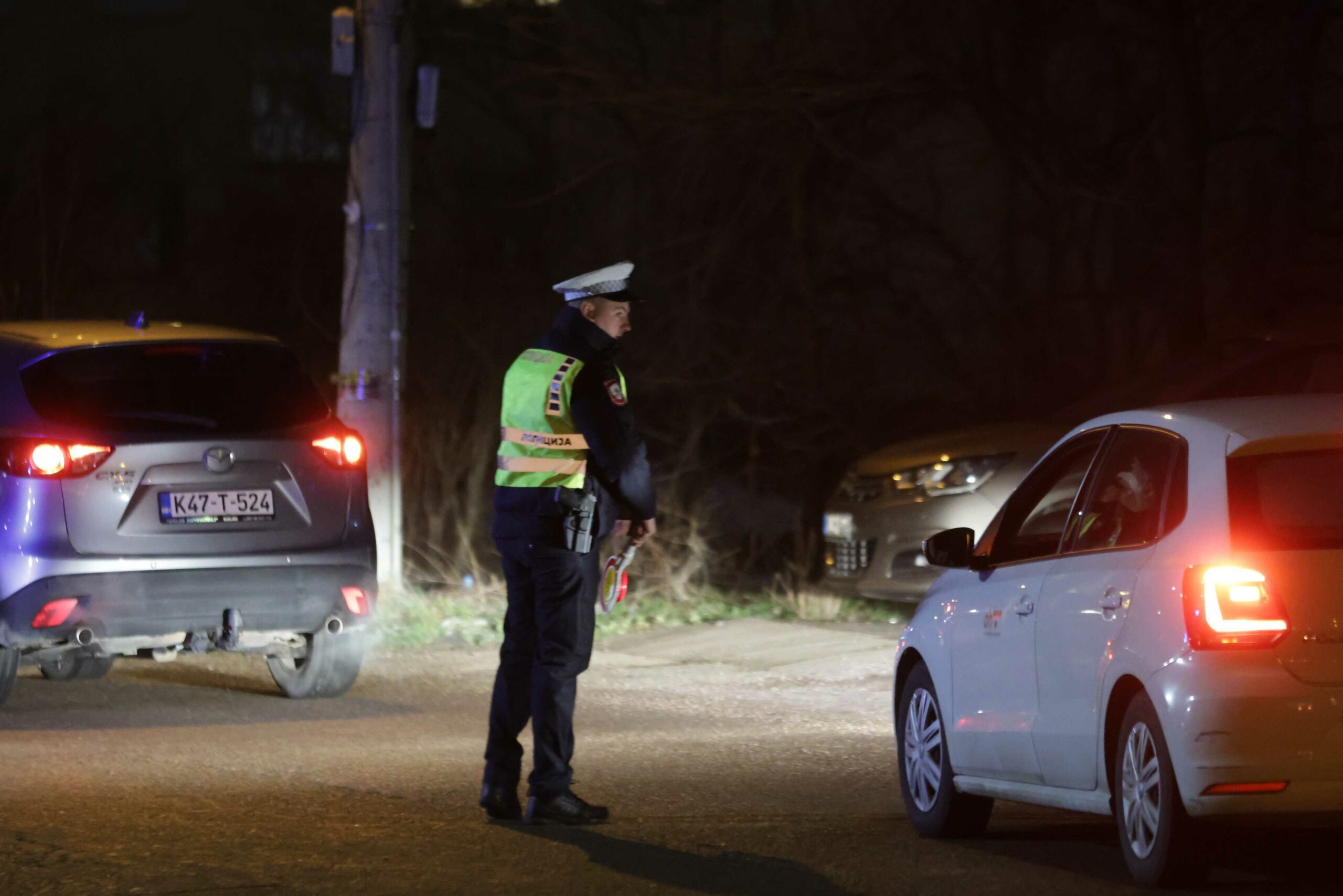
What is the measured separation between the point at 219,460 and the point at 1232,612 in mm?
5328

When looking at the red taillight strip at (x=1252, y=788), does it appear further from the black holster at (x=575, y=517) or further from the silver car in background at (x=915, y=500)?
the silver car in background at (x=915, y=500)

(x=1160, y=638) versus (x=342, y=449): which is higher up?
(x=342, y=449)

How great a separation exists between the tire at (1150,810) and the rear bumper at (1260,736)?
Answer: 0.14 m

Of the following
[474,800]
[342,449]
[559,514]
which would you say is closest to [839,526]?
[342,449]

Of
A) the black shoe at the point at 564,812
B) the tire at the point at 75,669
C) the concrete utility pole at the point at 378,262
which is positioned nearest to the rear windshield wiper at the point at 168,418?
the tire at the point at 75,669

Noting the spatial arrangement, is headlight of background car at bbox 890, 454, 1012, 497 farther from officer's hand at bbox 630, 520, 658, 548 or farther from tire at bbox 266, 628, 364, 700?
officer's hand at bbox 630, 520, 658, 548

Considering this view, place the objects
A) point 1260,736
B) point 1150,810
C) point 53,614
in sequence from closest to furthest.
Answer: point 1260,736 < point 1150,810 < point 53,614

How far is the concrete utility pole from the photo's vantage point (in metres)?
13.2

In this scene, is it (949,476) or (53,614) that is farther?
(949,476)

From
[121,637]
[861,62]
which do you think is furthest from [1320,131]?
[121,637]

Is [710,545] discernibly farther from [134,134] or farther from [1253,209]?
[134,134]

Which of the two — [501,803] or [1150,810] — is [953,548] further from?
[501,803]

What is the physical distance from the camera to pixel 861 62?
616 inches

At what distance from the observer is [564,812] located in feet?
23.0
